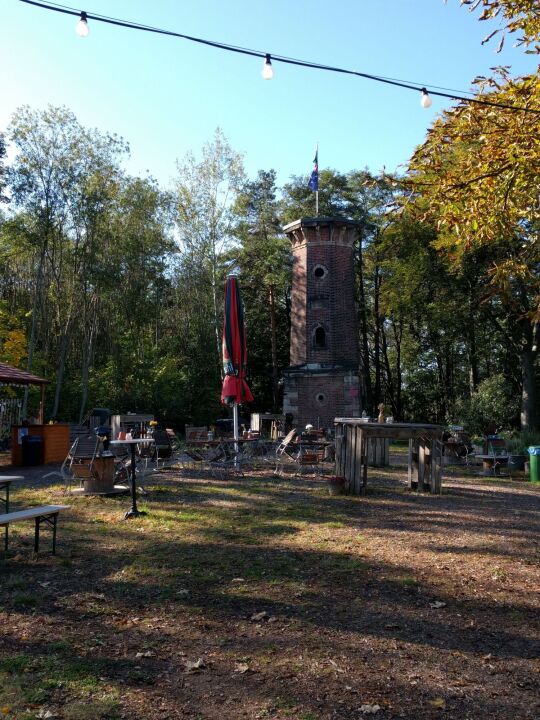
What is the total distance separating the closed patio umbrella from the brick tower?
1065cm

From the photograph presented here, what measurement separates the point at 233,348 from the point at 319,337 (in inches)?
457

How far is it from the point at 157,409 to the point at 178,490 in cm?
1504

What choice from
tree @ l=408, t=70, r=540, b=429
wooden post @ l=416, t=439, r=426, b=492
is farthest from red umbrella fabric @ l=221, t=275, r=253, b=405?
tree @ l=408, t=70, r=540, b=429

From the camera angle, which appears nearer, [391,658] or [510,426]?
[391,658]

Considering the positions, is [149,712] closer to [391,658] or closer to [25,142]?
[391,658]

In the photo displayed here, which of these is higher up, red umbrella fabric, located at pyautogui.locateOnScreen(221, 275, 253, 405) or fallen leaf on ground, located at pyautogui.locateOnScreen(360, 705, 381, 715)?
red umbrella fabric, located at pyautogui.locateOnScreen(221, 275, 253, 405)

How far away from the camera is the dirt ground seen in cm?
341

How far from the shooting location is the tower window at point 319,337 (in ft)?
80.8

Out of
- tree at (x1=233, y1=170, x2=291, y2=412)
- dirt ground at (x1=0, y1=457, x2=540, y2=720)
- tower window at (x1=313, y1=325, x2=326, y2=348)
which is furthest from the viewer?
tree at (x1=233, y1=170, x2=291, y2=412)

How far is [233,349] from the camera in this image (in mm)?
13523

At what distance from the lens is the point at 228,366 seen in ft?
44.4

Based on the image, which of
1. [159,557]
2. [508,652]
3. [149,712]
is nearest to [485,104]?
[508,652]

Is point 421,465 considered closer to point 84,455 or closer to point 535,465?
point 535,465

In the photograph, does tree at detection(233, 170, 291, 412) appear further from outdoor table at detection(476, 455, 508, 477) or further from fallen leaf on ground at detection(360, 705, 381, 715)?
fallen leaf on ground at detection(360, 705, 381, 715)
